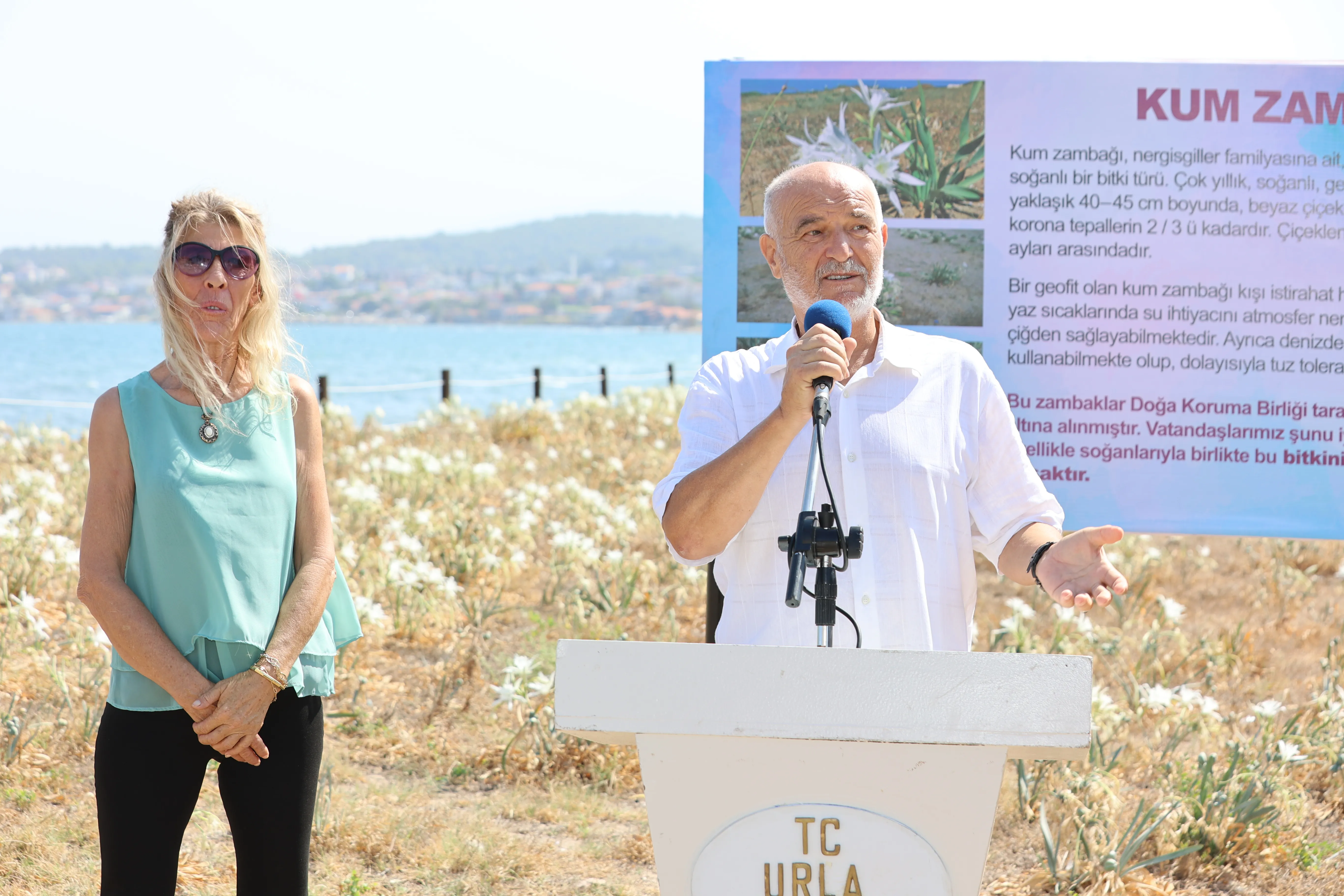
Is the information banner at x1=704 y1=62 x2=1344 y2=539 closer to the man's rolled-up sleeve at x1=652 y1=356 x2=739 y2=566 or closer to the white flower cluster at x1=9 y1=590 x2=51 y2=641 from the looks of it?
the man's rolled-up sleeve at x1=652 y1=356 x2=739 y2=566

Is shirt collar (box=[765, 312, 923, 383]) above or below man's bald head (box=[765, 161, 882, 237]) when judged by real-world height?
below

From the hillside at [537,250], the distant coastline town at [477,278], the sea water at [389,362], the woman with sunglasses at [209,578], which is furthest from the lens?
the hillside at [537,250]

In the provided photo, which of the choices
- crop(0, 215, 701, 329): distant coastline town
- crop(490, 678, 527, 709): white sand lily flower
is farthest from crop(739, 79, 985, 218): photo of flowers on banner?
crop(0, 215, 701, 329): distant coastline town

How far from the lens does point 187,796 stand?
2314 millimetres

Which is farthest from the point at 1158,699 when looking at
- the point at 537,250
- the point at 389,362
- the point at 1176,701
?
the point at 537,250

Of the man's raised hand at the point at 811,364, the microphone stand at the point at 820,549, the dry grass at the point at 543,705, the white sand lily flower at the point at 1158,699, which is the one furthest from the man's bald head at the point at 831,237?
the white sand lily flower at the point at 1158,699

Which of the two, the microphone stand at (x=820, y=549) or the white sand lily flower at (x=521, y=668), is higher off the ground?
the microphone stand at (x=820, y=549)

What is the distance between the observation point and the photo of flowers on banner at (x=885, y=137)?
12.2ft

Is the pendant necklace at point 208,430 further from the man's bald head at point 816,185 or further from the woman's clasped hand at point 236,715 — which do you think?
the man's bald head at point 816,185

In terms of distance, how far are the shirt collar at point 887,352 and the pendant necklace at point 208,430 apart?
1133 millimetres

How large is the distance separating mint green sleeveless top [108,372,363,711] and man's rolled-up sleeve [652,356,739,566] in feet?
2.66

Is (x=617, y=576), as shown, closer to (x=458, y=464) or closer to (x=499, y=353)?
(x=458, y=464)

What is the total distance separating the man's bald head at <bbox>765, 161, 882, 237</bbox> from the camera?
94.9 inches

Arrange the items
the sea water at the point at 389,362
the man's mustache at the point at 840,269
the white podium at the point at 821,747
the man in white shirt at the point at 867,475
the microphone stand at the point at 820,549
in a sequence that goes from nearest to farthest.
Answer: the white podium at the point at 821,747 → the microphone stand at the point at 820,549 → the man in white shirt at the point at 867,475 → the man's mustache at the point at 840,269 → the sea water at the point at 389,362
